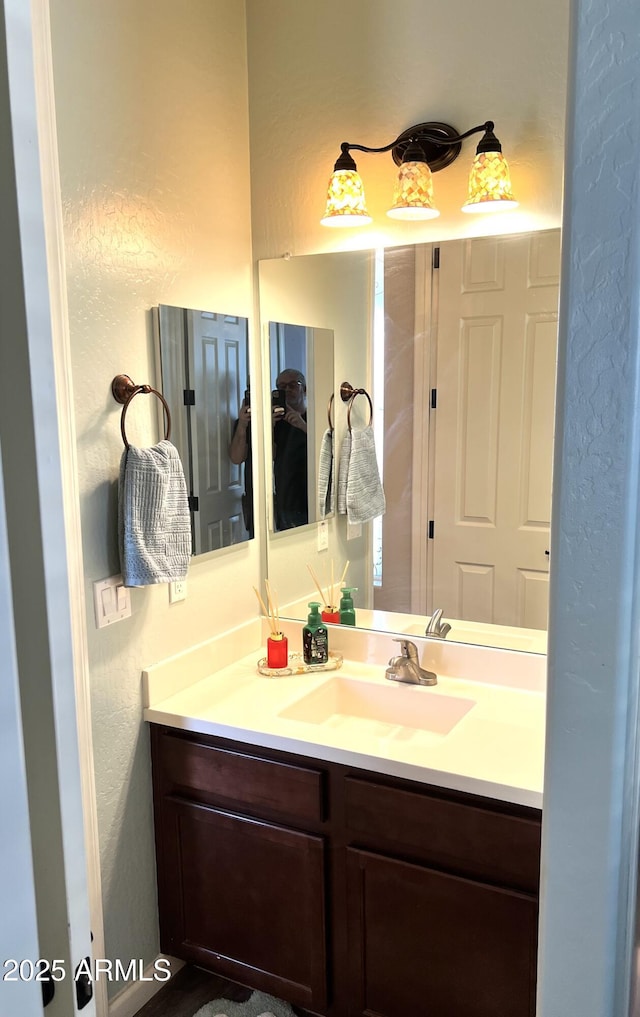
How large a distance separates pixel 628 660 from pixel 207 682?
5.17ft

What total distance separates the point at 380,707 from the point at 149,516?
82 centimetres

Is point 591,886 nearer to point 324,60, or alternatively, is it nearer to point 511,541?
point 511,541

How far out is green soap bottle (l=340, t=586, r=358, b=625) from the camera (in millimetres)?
2225

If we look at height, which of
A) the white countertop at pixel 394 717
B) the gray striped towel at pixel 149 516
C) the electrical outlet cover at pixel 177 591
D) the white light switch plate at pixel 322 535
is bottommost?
the white countertop at pixel 394 717

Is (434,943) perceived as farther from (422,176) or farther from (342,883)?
(422,176)

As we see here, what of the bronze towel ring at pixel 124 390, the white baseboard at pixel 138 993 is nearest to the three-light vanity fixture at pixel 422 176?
the bronze towel ring at pixel 124 390

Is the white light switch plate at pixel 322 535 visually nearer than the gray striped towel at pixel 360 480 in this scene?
No

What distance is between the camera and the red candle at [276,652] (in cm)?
214

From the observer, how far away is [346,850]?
5.56 feet

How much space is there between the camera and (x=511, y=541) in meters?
1.96

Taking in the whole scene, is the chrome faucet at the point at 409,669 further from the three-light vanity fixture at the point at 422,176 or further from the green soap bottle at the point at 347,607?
the three-light vanity fixture at the point at 422,176

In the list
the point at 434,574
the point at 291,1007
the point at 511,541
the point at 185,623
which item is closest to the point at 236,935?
the point at 291,1007

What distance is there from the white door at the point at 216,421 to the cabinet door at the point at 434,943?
3.05ft

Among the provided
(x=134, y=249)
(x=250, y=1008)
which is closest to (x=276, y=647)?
(x=250, y=1008)
